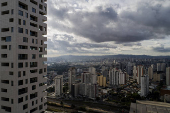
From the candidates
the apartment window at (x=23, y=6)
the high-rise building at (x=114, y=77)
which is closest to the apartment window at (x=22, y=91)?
the apartment window at (x=23, y=6)

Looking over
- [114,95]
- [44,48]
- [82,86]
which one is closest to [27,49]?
[44,48]

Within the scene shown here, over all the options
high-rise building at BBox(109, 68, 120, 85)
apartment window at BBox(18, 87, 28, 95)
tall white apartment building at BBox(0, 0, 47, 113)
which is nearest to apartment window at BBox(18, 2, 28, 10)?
tall white apartment building at BBox(0, 0, 47, 113)

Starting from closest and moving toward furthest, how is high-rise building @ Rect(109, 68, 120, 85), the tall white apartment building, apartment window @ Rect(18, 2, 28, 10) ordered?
the tall white apartment building, apartment window @ Rect(18, 2, 28, 10), high-rise building @ Rect(109, 68, 120, 85)

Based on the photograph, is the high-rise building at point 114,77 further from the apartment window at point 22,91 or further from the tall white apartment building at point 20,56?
the apartment window at point 22,91

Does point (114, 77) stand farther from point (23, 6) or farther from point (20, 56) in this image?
point (23, 6)

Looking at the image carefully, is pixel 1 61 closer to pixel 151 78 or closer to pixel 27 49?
pixel 27 49

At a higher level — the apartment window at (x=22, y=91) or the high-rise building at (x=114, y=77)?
the apartment window at (x=22, y=91)

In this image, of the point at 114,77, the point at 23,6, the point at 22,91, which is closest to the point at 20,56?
the point at 22,91

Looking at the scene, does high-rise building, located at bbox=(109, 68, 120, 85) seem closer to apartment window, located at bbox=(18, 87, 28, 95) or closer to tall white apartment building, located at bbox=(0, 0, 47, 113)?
tall white apartment building, located at bbox=(0, 0, 47, 113)
